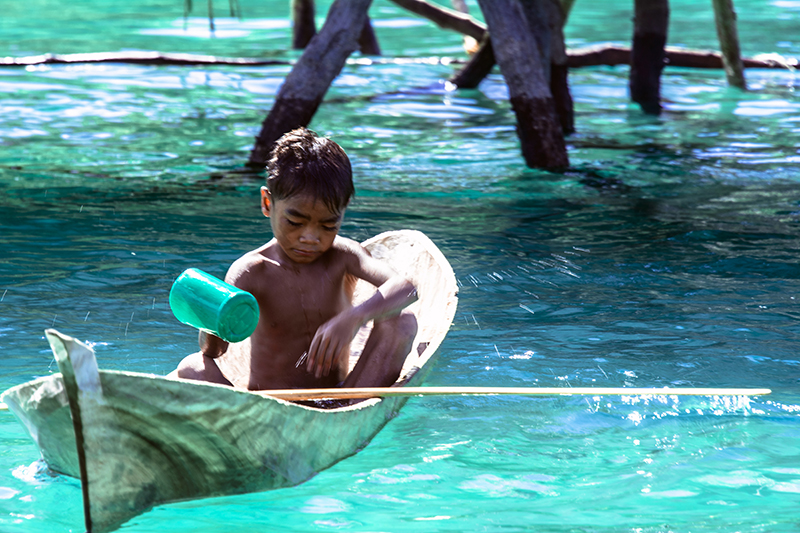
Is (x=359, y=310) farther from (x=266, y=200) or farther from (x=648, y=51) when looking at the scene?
(x=648, y=51)

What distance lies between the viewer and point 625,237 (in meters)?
6.00

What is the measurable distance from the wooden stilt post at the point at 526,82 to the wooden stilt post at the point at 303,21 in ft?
21.1

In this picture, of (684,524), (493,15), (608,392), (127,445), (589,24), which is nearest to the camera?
(127,445)

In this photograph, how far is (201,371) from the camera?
3295 mm

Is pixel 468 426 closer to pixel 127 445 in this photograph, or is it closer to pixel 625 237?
pixel 127 445

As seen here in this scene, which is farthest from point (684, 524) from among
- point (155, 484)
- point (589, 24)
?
point (589, 24)

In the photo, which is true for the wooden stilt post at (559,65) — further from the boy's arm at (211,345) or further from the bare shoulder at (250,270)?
the boy's arm at (211,345)

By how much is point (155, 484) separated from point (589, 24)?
55.8 ft

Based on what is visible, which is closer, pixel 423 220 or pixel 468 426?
pixel 468 426

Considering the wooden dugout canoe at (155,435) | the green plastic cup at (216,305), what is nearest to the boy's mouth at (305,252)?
the green plastic cup at (216,305)

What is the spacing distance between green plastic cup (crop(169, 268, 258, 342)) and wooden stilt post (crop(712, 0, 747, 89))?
8.59m

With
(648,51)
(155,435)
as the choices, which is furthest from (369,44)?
(155,435)

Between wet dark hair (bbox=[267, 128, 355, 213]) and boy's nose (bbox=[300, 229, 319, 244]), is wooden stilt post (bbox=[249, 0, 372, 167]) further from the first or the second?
boy's nose (bbox=[300, 229, 319, 244])

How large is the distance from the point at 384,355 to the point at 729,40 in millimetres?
8473
